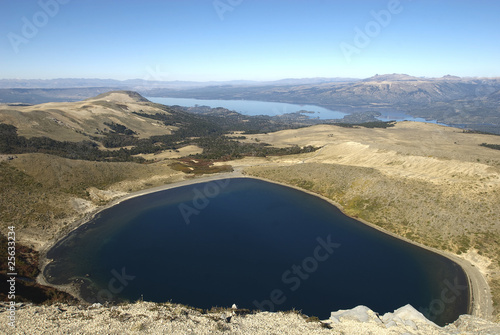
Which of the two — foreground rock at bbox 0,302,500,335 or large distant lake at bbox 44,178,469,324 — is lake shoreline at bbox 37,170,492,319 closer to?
large distant lake at bbox 44,178,469,324

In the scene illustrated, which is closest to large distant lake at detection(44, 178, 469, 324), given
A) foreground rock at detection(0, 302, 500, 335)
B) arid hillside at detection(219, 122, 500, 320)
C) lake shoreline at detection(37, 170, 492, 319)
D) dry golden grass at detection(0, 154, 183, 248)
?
lake shoreline at detection(37, 170, 492, 319)

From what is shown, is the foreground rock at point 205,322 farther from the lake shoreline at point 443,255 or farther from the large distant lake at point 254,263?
the lake shoreline at point 443,255

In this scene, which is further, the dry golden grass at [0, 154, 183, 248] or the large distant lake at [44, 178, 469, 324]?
the dry golden grass at [0, 154, 183, 248]

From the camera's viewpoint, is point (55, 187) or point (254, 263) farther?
point (55, 187)

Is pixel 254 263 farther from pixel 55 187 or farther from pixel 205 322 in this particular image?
pixel 55 187

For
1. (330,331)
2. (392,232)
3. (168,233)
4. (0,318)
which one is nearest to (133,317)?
(0,318)

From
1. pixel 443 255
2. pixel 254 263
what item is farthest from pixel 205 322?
pixel 443 255
